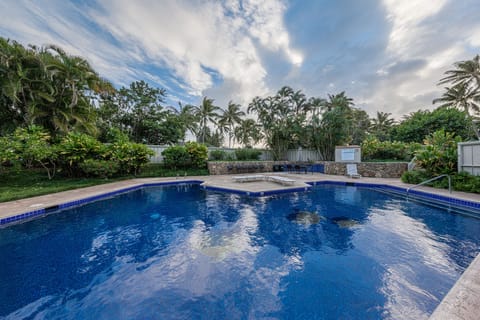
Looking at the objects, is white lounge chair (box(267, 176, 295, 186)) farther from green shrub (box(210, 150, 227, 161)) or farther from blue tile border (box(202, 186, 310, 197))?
green shrub (box(210, 150, 227, 161))

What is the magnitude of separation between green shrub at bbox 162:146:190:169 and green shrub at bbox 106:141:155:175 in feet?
5.74

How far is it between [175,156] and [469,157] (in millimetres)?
15081

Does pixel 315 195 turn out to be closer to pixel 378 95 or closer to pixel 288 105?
pixel 288 105

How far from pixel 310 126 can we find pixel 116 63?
15680 mm

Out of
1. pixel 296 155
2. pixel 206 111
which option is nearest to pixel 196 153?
pixel 296 155

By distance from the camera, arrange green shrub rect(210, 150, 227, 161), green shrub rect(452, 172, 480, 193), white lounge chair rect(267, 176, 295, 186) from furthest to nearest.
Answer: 1. green shrub rect(210, 150, 227, 161)
2. white lounge chair rect(267, 176, 295, 186)
3. green shrub rect(452, 172, 480, 193)

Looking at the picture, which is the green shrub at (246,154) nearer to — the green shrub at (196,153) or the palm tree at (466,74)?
the green shrub at (196,153)

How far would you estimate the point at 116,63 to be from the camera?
11531 mm

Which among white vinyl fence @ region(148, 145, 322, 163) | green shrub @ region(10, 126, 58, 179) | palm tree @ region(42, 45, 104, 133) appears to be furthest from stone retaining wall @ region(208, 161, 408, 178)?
green shrub @ region(10, 126, 58, 179)

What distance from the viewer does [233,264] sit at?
2.96 m

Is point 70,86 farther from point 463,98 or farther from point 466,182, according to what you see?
point 463,98

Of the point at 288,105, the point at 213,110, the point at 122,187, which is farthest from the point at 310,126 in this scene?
the point at 122,187

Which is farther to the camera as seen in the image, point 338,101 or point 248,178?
point 338,101

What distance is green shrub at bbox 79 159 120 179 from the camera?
8.99 m
